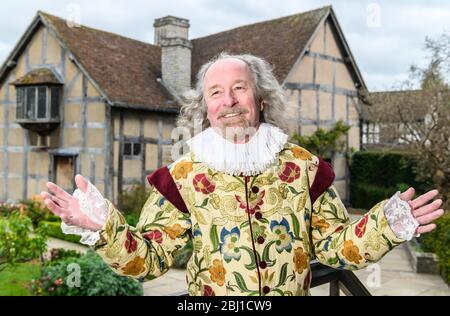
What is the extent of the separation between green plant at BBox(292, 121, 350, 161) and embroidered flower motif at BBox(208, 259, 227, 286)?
10.8m

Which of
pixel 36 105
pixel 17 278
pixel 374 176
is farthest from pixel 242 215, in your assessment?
pixel 374 176

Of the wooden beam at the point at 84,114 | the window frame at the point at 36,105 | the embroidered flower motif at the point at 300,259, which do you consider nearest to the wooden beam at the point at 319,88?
the wooden beam at the point at 84,114

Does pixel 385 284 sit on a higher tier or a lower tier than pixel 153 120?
lower

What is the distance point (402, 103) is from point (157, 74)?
19.8 ft

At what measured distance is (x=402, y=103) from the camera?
1119 cm

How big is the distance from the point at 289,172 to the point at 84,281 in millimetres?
4280

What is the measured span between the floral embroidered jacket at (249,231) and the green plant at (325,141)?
1065cm

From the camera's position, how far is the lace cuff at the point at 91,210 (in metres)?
1.40

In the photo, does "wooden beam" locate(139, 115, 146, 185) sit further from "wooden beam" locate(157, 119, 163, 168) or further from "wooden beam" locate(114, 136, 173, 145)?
"wooden beam" locate(157, 119, 163, 168)

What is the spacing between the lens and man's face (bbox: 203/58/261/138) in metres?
1.70

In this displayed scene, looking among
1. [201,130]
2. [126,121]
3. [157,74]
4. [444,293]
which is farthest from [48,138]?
[201,130]

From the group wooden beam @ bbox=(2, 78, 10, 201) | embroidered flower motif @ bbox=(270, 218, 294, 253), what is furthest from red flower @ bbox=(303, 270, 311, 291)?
wooden beam @ bbox=(2, 78, 10, 201)

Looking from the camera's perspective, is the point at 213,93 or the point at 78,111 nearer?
the point at 213,93
